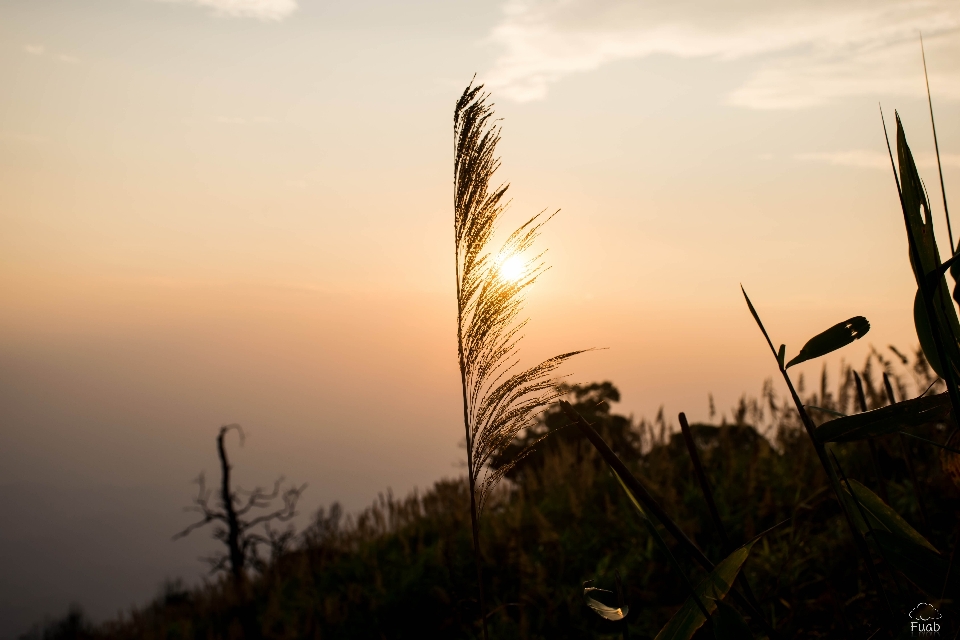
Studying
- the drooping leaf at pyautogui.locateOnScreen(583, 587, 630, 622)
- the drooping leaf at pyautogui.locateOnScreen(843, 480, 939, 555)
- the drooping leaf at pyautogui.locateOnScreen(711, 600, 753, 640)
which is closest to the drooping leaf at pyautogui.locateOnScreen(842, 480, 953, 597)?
the drooping leaf at pyautogui.locateOnScreen(843, 480, 939, 555)

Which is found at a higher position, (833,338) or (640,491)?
(833,338)

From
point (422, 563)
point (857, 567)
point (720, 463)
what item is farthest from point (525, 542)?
point (857, 567)

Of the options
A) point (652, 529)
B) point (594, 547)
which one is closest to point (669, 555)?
point (652, 529)

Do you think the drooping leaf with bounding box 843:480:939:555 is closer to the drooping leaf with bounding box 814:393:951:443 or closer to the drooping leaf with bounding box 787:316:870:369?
the drooping leaf with bounding box 814:393:951:443

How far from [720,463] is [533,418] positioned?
5.82 m

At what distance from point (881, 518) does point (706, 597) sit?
0.41 meters

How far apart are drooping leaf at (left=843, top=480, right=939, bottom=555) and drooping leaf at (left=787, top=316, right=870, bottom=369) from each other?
311mm

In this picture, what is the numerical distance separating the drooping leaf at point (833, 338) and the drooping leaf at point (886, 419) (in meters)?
0.12

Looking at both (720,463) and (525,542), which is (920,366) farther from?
(525,542)

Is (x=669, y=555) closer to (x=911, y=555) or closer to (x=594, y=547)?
(x=911, y=555)

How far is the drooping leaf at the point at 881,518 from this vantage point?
139cm

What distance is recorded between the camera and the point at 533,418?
1757 mm

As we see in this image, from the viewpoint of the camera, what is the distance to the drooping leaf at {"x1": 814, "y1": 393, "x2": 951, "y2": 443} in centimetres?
124

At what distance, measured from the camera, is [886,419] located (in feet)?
4.10
